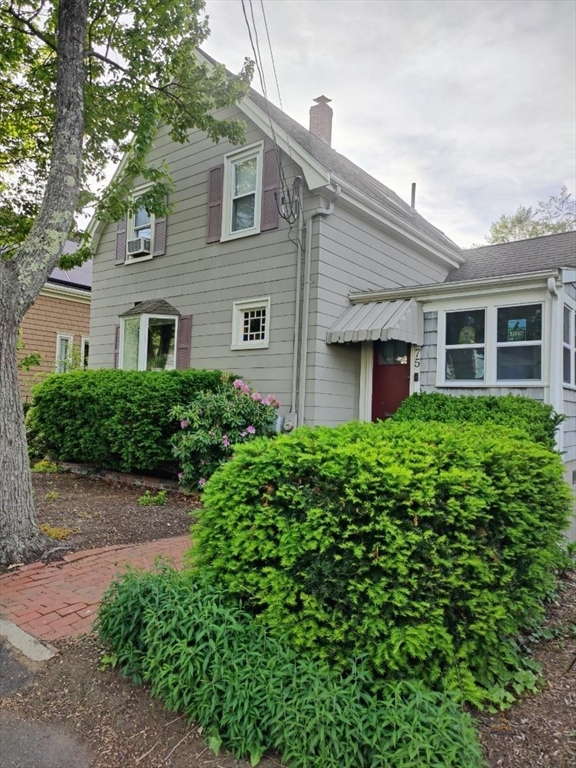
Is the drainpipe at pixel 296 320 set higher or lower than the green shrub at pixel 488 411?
higher

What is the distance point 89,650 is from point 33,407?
7876 millimetres

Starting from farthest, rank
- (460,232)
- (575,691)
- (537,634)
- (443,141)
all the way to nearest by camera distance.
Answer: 1. (460,232)
2. (443,141)
3. (537,634)
4. (575,691)

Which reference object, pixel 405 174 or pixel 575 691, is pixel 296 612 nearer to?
pixel 575 691

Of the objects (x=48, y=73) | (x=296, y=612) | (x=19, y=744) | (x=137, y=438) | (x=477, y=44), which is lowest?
(x=19, y=744)

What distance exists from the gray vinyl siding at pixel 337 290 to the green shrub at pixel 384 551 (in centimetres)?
529

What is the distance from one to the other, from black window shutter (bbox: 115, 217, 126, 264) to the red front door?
6.74 m

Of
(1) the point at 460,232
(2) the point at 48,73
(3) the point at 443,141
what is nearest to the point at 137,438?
(2) the point at 48,73

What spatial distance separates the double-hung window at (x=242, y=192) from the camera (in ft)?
29.9

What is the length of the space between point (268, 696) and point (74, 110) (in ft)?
17.8

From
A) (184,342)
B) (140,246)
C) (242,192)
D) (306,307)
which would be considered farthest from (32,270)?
(140,246)

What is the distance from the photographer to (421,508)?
7.51 ft

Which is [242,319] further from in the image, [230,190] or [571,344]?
[571,344]

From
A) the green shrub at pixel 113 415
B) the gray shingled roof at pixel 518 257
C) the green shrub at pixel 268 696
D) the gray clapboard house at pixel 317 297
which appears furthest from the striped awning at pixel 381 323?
the green shrub at pixel 268 696

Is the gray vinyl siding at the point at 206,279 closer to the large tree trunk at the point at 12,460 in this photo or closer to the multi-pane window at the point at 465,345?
the multi-pane window at the point at 465,345
